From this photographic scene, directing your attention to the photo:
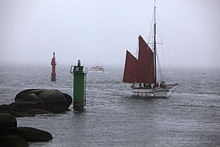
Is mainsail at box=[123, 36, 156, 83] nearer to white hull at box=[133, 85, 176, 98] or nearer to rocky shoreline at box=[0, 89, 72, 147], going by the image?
white hull at box=[133, 85, 176, 98]

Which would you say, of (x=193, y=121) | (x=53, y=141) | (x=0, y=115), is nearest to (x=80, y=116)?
(x=193, y=121)

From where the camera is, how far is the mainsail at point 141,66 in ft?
199

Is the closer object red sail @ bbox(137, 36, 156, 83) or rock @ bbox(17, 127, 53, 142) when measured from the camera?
rock @ bbox(17, 127, 53, 142)

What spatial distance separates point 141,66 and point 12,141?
41.1 meters

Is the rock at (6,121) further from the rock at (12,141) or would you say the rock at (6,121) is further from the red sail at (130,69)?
the red sail at (130,69)

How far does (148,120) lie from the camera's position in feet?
121

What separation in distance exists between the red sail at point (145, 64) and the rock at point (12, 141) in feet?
131

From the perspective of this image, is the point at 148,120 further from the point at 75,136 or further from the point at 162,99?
the point at 162,99

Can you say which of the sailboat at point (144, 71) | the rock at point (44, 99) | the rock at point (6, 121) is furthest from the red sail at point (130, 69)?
the rock at point (6, 121)

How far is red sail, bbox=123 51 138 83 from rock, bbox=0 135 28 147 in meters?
40.3

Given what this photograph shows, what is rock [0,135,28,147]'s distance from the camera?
67.4 feet

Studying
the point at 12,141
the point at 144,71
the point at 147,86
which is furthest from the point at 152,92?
the point at 12,141

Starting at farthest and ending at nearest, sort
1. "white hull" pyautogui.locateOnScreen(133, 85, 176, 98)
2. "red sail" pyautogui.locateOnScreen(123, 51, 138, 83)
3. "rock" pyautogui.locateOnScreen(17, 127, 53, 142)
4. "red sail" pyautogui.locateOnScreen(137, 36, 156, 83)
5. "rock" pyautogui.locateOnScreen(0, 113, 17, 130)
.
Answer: "red sail" pyautogui.locateOnScreen(123, 51, 138, 83) < "red sail" pyautogui.locateOnScreen(137, 36, 156, 83) < "white hull" pyautogui.locateOnScreen(133, 85, 176, 98) < "rock" pyautogui.locateOnScreen(17, 127, 53, 142) < "rock" pyautogui.locateOnScreen(0, 113, 17, 130)

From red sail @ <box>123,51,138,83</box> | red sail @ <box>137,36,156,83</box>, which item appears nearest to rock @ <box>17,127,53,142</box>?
red sail @ <box>137,36,156,83</box>
